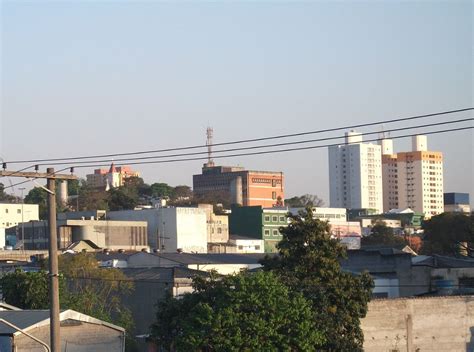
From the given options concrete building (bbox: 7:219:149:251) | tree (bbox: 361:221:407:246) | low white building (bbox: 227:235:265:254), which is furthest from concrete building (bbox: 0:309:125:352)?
tree (bbox: 361:221:407:246)

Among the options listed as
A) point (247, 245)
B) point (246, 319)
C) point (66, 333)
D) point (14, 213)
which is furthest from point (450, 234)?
point (66, 333)

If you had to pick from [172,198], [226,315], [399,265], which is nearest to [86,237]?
[399,265]

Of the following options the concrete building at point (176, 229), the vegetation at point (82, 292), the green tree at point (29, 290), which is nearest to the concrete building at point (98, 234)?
the concrete building at point (176, 229)

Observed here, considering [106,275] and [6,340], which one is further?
[106,275]

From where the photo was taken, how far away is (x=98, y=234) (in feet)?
308

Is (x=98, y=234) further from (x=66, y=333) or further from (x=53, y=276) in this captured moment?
(x=53, y=276)

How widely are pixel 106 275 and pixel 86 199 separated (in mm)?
94762

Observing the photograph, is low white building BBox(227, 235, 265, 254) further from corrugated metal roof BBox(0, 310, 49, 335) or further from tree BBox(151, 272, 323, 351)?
tree BBox(151, 272, 323, 351)

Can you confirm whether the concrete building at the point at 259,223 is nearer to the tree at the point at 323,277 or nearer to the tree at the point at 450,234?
the tree at the point at 450,234

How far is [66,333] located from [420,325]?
16.1 metres

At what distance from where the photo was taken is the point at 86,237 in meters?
92.7

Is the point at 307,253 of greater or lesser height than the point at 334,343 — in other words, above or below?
above

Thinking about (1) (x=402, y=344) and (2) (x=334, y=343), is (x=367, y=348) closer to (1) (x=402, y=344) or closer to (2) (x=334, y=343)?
(1) (x=402, y=344)

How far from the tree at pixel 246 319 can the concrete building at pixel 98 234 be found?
56337 millimetres
